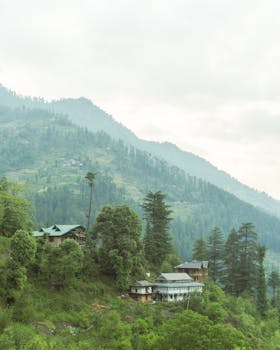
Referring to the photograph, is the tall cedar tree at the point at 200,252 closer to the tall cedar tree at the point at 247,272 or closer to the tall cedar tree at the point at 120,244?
the tall cedar tree at the point at 247,272

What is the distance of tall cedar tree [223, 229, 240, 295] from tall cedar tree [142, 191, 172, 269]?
15.3 metres

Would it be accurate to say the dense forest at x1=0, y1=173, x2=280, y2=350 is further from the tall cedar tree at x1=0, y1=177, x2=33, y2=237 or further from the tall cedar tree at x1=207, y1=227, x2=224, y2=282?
the tall cedar tree at x1=207, y1=227, x2=224, y2=282

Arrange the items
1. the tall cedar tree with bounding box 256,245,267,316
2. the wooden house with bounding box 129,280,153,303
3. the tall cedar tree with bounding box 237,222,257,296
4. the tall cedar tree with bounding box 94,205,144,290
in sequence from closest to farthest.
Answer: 1. the tall cedar tree with bounding box 94,205,144,290
2. the wooden house with bounding box 129,280,153,303
3. the tall cedar tree with bounding box 256,245,267,316
4. the tall cedar tree with bounding box 237,222,257,296

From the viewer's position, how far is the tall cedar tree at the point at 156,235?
9325 cm

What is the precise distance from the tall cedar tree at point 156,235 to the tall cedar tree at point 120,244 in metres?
14.8

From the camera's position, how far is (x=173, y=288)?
7788 cm

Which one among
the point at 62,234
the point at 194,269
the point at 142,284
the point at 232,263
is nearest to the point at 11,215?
the point at 62,234

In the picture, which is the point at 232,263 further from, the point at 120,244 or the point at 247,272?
the point at 120,244

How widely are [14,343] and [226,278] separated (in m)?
76.0

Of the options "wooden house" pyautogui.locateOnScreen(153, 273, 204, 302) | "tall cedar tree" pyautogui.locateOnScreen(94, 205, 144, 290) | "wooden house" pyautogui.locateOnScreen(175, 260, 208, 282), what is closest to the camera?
"tall cedar tree" pyautogui.locateOnScreen(94, 205, 144, 290)

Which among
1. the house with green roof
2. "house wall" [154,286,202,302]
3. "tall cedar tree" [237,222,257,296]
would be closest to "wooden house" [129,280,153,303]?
"house wall" [154,286,202,302]

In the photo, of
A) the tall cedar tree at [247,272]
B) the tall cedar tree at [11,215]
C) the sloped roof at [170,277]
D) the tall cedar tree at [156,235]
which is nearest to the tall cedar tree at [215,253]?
the tall cedar tree at [247,272]

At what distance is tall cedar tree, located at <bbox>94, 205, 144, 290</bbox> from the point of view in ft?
228

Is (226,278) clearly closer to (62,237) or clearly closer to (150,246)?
(150,246)
